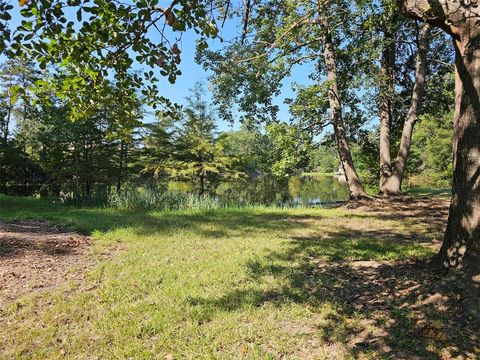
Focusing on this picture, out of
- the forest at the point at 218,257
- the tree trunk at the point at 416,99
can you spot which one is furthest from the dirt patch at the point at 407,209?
the tree trunk at the point at 416,99

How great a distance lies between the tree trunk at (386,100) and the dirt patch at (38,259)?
980cm

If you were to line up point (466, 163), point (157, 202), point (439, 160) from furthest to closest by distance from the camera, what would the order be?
point (439, 160) → point (157, 202) → point (466, 163)

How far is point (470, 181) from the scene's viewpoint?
3100mm

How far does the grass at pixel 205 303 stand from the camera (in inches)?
103

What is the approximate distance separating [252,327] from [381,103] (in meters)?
11.3

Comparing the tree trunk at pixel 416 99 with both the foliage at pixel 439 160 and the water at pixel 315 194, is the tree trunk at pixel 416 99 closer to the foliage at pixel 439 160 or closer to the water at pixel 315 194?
the water at pixel 315 194

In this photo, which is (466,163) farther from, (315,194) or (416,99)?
(315,194)

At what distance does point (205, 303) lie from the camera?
A: 331cm

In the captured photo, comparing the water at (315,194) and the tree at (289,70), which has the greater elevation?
the tree at (289,70)

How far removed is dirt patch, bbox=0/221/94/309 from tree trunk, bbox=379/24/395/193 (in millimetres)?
9799

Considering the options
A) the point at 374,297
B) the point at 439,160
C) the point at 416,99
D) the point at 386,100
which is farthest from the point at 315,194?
the point at 374,297

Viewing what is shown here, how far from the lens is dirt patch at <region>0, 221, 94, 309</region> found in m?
3.85

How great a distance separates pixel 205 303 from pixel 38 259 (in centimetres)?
283

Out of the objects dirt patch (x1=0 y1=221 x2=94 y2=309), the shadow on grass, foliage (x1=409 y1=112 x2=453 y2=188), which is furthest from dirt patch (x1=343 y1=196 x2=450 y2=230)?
foliage (x1=409 y1=112 x2=453 y2=188)
